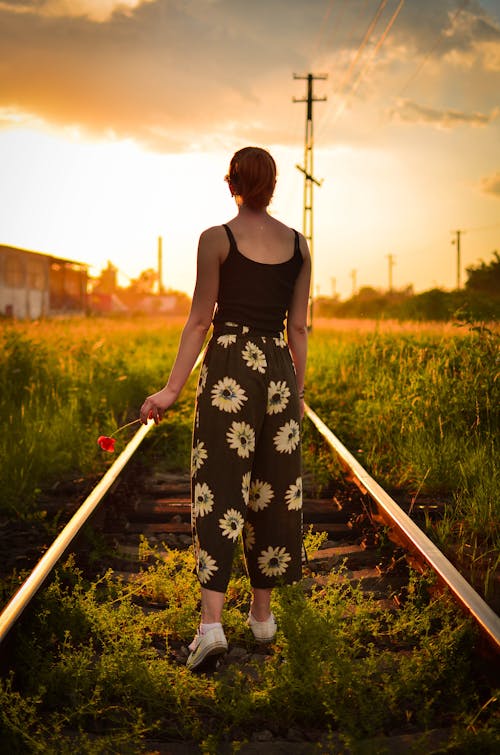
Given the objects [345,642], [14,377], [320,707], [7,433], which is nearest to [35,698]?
[320,707]

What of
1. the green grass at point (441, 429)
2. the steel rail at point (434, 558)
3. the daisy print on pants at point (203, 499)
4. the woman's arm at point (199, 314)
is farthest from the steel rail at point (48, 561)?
the green grass at point (441, 429)

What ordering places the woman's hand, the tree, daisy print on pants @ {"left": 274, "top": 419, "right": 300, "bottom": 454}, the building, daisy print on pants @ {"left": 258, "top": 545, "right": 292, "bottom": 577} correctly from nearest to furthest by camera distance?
the woman's hand
daisy print on pants @ {"left": 274, "top": 419, "right": 300, "bottom": 454}
daisy print on pants @ {"left": 258, "top": 545, "right": 292, "bottom": 577}
the building
the tree

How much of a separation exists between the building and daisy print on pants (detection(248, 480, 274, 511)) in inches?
1184

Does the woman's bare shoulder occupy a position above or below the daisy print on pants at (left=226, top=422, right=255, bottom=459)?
above

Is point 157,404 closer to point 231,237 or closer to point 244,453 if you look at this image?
point 244,453

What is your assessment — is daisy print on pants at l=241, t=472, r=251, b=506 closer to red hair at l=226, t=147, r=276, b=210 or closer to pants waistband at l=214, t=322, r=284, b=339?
pants waistband at l=214, t=322, r=284, b=339

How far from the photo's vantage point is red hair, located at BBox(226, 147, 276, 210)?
2.65 m

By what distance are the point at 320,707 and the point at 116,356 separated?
1040 centimetres

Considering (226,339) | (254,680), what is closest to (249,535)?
(254,680)

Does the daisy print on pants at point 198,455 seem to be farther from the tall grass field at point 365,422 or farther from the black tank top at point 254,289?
the tall grass field at point 365,422

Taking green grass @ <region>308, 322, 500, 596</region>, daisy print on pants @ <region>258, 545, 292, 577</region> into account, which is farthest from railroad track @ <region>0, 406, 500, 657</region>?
daisy print on pants @ <region>258, 545, 292, 577</region>

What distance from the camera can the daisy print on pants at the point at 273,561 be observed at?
2.96 metres

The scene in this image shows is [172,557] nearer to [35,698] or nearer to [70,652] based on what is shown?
[70,652]

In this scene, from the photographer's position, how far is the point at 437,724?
2385mm
